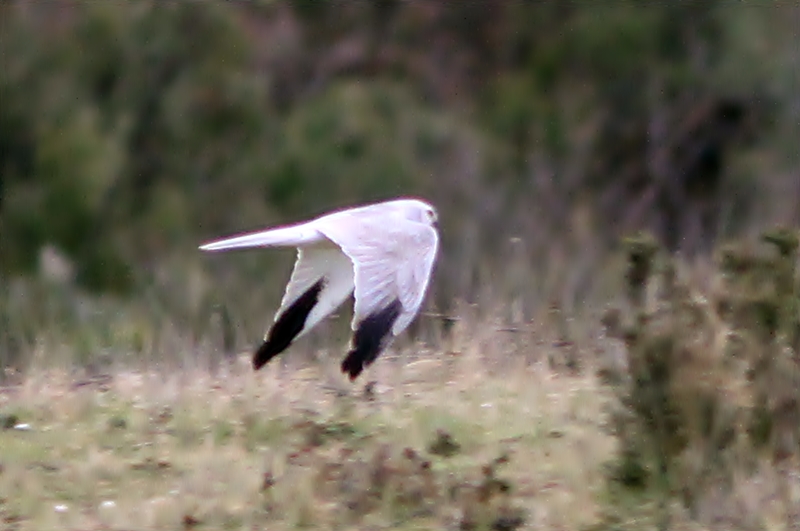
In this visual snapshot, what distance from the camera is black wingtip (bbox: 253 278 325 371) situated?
23.0 ft

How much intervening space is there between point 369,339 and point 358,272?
0.41 m

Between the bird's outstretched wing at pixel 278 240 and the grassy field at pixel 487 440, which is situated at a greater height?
the bird's outstretched wing at pixel 278 240

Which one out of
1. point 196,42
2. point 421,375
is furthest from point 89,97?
point 421,375

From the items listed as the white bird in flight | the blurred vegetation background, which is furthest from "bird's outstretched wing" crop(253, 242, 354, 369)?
the blurred vegetation background

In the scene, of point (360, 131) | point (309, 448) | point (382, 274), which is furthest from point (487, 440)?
point (360, 131)

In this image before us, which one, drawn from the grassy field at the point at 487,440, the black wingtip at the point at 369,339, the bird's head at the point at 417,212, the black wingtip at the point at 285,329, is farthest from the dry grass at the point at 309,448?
the bird's head at the point at 417,212

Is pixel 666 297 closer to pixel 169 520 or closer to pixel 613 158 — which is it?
pixel 169 520

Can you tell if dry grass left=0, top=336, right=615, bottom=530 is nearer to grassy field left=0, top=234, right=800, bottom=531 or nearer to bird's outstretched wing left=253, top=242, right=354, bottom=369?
grassy field left=0, top=234, right=800, bottom=531

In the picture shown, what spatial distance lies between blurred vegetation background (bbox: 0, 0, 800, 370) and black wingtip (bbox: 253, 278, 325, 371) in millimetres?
4030

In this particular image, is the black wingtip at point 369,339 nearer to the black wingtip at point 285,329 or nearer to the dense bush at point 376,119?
the black wingtip at point 285,329

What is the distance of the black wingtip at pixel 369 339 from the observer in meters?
6.39

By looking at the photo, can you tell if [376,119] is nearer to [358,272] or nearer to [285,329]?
[285,329]

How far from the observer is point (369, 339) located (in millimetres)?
6508

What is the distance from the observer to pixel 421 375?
7.89 m
